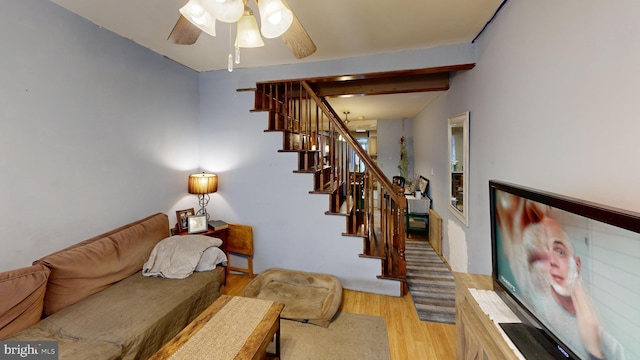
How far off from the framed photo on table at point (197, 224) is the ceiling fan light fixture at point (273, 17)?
228cm

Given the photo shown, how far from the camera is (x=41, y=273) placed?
148 cm

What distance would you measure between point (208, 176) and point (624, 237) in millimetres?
3222

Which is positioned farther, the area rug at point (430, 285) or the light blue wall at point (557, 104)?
the area rug at point (430, 285)

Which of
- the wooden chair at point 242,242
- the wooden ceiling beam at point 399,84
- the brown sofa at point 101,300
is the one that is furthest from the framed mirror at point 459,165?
the brown sofa at point 101,300

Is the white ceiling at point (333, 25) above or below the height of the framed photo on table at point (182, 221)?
above

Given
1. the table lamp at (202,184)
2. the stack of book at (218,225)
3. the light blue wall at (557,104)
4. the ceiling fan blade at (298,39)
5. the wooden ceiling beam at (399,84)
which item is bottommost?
the stack of book at (218,225)

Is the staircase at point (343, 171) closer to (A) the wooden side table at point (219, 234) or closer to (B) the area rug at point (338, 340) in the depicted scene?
(B) the area rug at point (338, 340)

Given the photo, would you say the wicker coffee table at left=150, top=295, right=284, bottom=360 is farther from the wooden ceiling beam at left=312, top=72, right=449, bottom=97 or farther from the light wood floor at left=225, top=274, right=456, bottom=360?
the wooden ceiling beam at left=312, top=72, right=449, bottom=97

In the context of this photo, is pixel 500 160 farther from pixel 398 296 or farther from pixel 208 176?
pixel 208 176

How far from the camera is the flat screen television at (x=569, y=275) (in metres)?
0.65

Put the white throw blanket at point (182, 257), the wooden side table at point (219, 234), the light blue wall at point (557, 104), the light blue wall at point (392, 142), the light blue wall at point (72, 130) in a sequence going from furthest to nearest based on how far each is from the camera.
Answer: the light blue wall at point (392, 142)
the wooden side table at point (219, 234)
the white throw blanket at point (182, 257)
the light blue wall at point (72, 130)
the light blue wall at point (557, 104)

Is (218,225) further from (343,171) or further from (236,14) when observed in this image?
(236,14)

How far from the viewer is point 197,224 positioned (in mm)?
2732

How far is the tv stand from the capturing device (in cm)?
101
